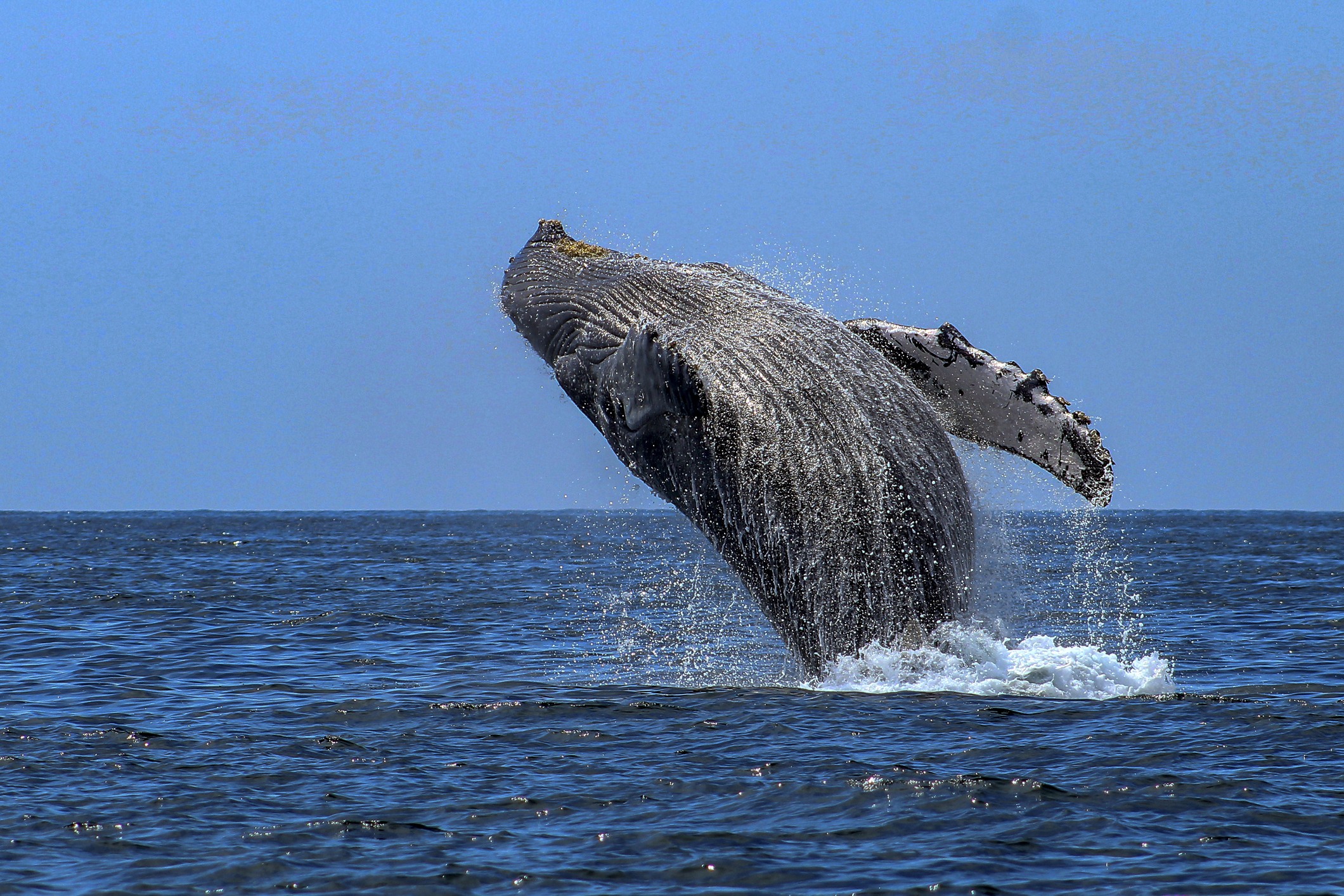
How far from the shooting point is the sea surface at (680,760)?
22.6 ft

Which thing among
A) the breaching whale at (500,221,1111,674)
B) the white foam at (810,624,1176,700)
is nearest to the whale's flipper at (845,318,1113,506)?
the breaching whale at (500,221,1111,674)

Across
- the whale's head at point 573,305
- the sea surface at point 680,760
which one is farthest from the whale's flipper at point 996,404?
the whale's head at point 573,305

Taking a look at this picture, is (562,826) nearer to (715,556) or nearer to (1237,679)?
(715,556)

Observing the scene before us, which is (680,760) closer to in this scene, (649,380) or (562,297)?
(649,380)

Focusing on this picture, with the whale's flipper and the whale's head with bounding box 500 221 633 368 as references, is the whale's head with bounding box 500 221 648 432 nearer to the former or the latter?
the whale's head with bounding box 500 221 633 368

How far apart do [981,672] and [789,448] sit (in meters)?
2.61

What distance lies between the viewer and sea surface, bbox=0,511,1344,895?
6.88m

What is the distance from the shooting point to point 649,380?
9703mm

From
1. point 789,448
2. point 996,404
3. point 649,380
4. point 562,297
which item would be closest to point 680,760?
point 649,380

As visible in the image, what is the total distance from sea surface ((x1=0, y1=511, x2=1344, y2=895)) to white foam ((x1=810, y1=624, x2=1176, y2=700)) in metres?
0.03

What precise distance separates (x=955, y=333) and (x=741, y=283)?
7.73ft

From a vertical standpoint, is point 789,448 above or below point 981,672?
above

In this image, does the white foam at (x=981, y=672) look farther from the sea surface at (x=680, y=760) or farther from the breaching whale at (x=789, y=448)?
the breaching whale at (x=789, y=448)

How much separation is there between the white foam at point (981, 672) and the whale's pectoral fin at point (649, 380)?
284 cm
